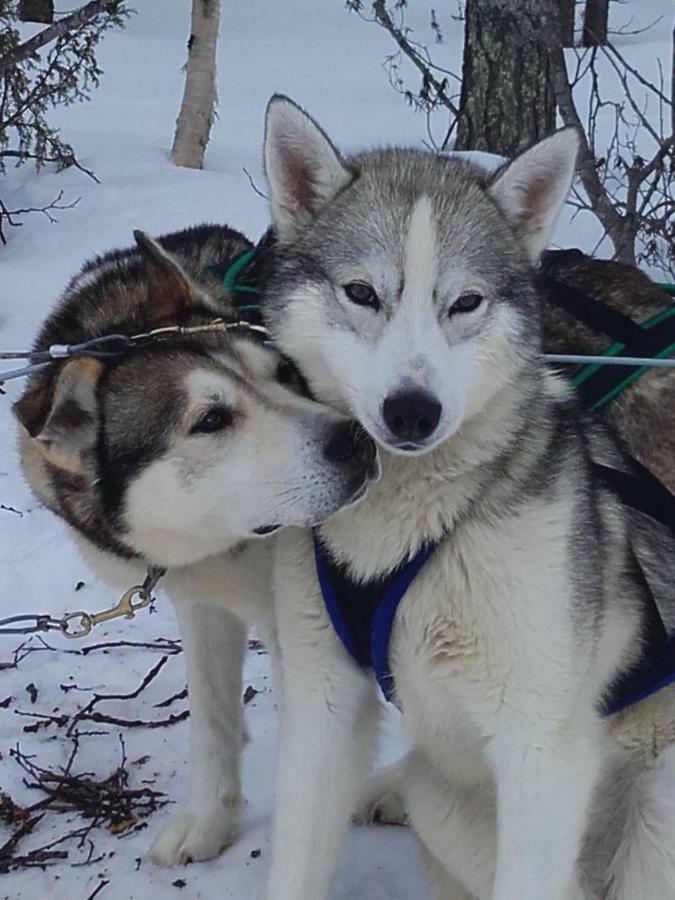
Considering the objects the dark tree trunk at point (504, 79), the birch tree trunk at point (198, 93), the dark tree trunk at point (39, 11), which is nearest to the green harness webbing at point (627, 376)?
the dark tree trunk at point (504, 79)

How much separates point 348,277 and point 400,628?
65cm

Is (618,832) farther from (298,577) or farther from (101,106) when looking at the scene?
(101,106)

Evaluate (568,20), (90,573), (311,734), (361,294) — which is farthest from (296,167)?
(568,20)

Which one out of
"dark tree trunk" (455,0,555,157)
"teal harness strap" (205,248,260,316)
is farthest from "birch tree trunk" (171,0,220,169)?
"teal harness strap" (205,248,260,316)

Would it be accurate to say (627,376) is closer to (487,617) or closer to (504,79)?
(487,617)

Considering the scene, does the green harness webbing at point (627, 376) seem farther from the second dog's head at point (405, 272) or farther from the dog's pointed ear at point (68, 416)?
the dog's pointed ear at point (68, 416)

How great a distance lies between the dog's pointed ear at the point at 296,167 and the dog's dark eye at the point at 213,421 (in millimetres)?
349

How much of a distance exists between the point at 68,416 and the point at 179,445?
0.24 metres

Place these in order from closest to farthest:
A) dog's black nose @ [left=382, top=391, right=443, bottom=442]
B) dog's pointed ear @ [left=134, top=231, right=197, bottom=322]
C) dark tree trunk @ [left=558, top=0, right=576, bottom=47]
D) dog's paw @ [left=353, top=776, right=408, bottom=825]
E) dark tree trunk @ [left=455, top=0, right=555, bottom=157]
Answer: dog's black nose @ [left=382, top=391, right=443, bottom=442]
dog's pointed ear @ [left=134, top=231, right=197, bottom=322]
dog's paw @ [left=353, top=776, right=408, bottom=825]
dark tree trunk @ [left=455, top=0, right=555, bottom=157]
dark tree trunk @ [left=558, top=0, right=576, bottom=47]

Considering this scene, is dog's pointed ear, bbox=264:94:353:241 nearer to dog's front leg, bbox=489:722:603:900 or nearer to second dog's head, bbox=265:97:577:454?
second dog's head, bbox=265:97:577:454

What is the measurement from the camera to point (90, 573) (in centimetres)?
447

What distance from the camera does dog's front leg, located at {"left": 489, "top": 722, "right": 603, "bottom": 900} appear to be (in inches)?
87.1

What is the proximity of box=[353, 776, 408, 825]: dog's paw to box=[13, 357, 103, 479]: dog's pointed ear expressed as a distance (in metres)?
1.33

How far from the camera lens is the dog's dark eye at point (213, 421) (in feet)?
7.91
